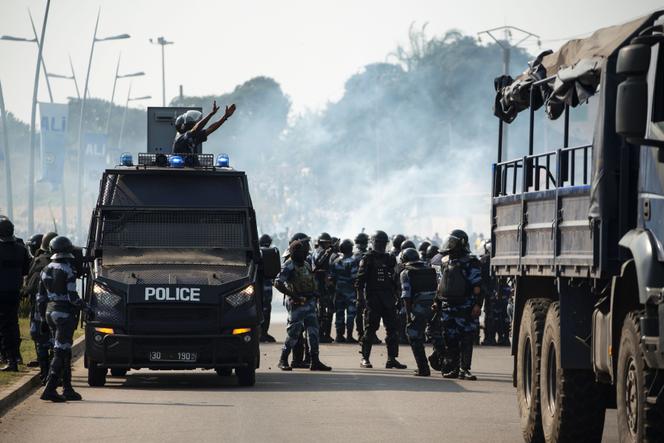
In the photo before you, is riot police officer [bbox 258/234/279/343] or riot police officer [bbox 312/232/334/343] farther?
riot police officer [bbox 258/234/279/343]

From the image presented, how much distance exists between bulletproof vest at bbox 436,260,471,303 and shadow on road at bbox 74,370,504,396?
1045mm

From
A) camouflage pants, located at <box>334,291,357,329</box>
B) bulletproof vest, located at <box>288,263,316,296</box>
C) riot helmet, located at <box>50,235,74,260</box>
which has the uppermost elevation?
riot helmet, located at <box>50,235,74,260</box>

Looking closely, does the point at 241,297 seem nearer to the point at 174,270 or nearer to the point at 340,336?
the point at 174,270

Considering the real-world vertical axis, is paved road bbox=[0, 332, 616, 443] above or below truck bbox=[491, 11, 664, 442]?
below

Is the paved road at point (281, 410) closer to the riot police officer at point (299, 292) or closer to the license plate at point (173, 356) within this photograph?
the license plate at point (173, 356)

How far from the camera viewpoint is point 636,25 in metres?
10.5

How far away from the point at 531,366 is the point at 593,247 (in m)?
2.76

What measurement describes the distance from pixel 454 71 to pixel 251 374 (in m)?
108

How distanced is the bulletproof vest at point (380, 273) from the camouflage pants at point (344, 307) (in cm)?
607

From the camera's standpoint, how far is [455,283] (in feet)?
63.6

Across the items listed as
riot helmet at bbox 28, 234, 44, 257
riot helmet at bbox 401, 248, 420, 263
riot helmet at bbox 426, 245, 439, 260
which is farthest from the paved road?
riot helmet at bbox 426, 245, 439, 260

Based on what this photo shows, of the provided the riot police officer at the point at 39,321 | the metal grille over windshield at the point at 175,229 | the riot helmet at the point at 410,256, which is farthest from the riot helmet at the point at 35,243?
the riot helmet at the point at 410,256

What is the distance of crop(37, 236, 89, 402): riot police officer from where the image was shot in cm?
1606

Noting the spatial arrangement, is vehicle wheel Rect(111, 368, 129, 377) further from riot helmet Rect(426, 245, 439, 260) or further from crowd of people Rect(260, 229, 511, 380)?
riot helmet Rect(426, 245, 439, 260)
